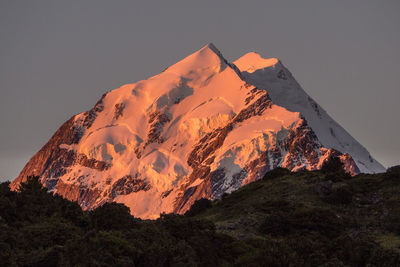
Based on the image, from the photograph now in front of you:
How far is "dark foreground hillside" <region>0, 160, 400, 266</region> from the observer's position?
7031 cm

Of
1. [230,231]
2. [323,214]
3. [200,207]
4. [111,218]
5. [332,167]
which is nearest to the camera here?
[111,218]

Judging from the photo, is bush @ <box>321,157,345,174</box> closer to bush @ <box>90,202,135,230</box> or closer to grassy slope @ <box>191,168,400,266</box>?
grassy slope @ <box>191,168,400,266</box>

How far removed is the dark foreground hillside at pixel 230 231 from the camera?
231 feet

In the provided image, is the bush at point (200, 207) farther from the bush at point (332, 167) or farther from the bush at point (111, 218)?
the bush at point (111, 218)

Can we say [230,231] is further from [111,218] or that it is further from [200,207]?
[200,207]

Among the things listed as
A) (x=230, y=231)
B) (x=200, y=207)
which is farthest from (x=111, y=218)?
(x=200, y=207)

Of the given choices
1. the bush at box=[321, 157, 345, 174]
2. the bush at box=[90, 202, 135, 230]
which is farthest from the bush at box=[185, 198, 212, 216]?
the bush at box=[90, 202, 135, 230]

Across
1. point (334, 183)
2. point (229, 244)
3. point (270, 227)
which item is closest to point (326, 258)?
point (229, 244)

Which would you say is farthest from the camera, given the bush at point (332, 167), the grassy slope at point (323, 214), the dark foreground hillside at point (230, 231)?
the bush at point (332, 167)

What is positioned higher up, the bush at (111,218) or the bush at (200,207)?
the bush at (200,207)

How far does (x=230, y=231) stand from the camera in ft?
301

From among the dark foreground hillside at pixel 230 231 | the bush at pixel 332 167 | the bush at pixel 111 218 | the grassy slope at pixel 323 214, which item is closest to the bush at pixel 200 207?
the grassy slope at pixel 323 214

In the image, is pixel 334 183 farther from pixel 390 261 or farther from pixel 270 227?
pixel 390 261

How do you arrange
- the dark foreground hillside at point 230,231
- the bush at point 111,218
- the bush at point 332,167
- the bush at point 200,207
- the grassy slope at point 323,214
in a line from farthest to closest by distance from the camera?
the bush at point 200,207 → the bush at point 332,167 → the bush at point 111,218 → the grassy slope at point 323,214 → the dark foreground hillside at point 230,231
